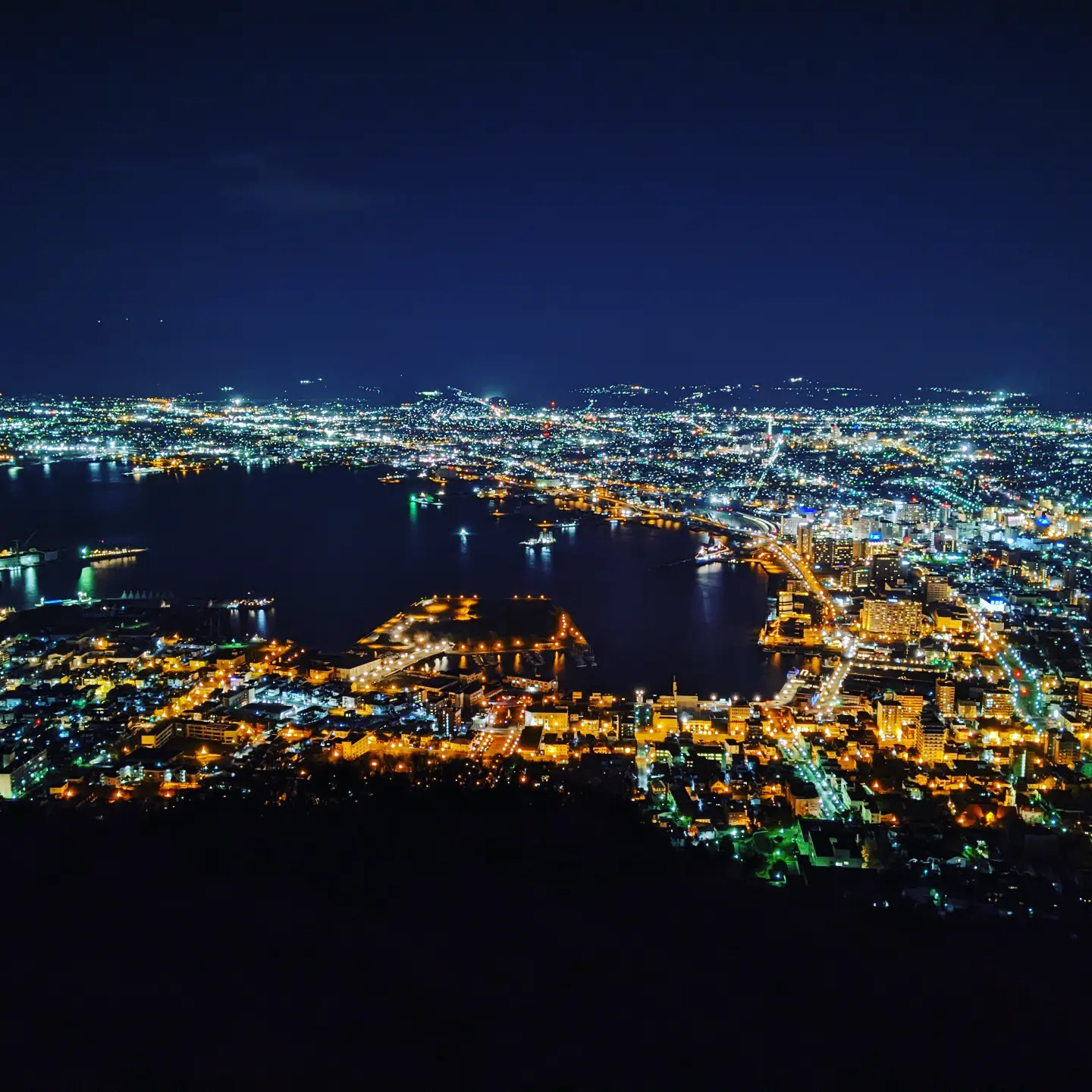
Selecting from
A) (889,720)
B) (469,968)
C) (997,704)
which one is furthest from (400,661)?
(469,968)

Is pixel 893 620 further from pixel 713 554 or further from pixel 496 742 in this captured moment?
pixel 496 742

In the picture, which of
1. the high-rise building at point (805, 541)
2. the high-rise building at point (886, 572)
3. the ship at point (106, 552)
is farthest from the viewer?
the high-rise building at point (805, 541)

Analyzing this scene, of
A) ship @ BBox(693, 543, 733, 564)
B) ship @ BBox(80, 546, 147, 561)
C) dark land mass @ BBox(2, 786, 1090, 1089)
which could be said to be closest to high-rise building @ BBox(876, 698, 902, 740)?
dark land mass @ BBox(2, 786, 1090, 1089)

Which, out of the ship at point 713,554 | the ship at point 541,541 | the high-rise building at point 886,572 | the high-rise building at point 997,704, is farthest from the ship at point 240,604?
the high-rise building at point 997,704

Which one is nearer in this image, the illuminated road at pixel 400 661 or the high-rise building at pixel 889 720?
the high-rise building at pixel 889 720

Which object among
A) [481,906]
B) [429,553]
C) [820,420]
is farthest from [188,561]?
[820,420]

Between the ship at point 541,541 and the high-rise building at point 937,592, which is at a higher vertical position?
the ship at point 541,541

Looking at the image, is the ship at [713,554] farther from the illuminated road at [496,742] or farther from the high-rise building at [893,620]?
the illuminated road at [496,742]
